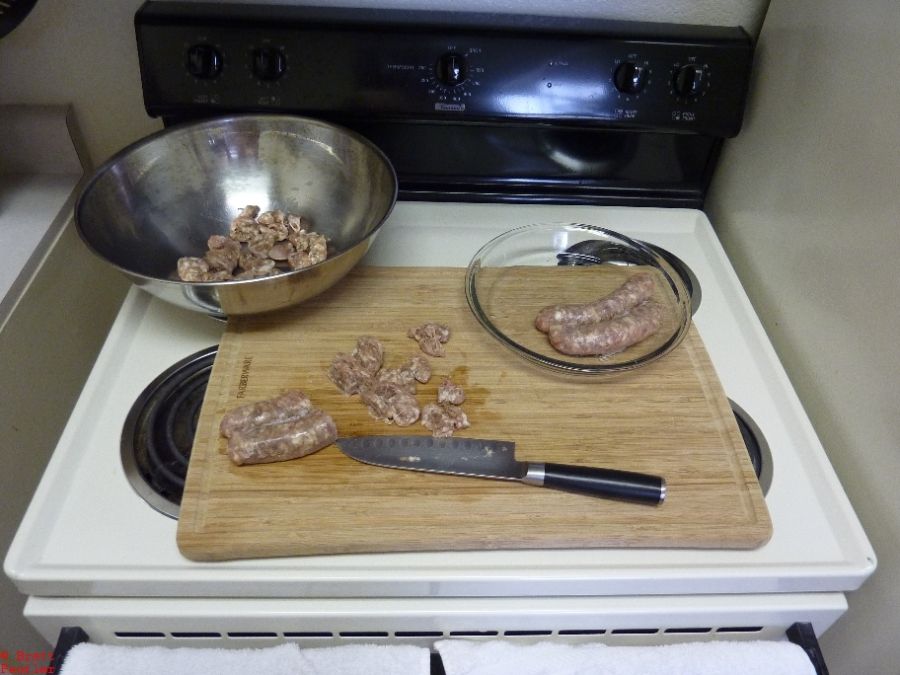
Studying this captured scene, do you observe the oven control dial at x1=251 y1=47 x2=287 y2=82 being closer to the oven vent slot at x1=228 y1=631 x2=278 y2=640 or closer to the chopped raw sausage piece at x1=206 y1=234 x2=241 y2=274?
the chopped raw sausage piece at x1=206 y1=234 x2=241 y2=274

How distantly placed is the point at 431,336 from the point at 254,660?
16.0 inches

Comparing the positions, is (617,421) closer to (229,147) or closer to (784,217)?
(784,217)

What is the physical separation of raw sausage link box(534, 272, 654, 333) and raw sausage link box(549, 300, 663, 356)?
1 centimetres

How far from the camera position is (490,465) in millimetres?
709

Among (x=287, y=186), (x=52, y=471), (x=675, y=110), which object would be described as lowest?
(x=52, y=471)

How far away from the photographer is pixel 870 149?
757 mm

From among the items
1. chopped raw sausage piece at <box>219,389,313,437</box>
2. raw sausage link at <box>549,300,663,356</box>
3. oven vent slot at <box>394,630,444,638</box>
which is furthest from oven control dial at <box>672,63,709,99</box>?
oven vent slot at <box>394,630,444,638</box>

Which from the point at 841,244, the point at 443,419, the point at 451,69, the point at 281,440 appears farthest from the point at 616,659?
the point at 451,69

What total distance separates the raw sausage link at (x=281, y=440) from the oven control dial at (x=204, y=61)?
1.75 ft

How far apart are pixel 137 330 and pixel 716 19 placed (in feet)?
3.12

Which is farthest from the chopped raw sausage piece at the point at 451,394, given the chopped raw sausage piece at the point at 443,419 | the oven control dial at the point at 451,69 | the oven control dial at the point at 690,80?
the oven control dial at the point at 690,80

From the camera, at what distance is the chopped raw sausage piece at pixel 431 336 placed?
0.84 m

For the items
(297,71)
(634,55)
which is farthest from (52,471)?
(634,55)

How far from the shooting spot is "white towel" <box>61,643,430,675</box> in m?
0.66
